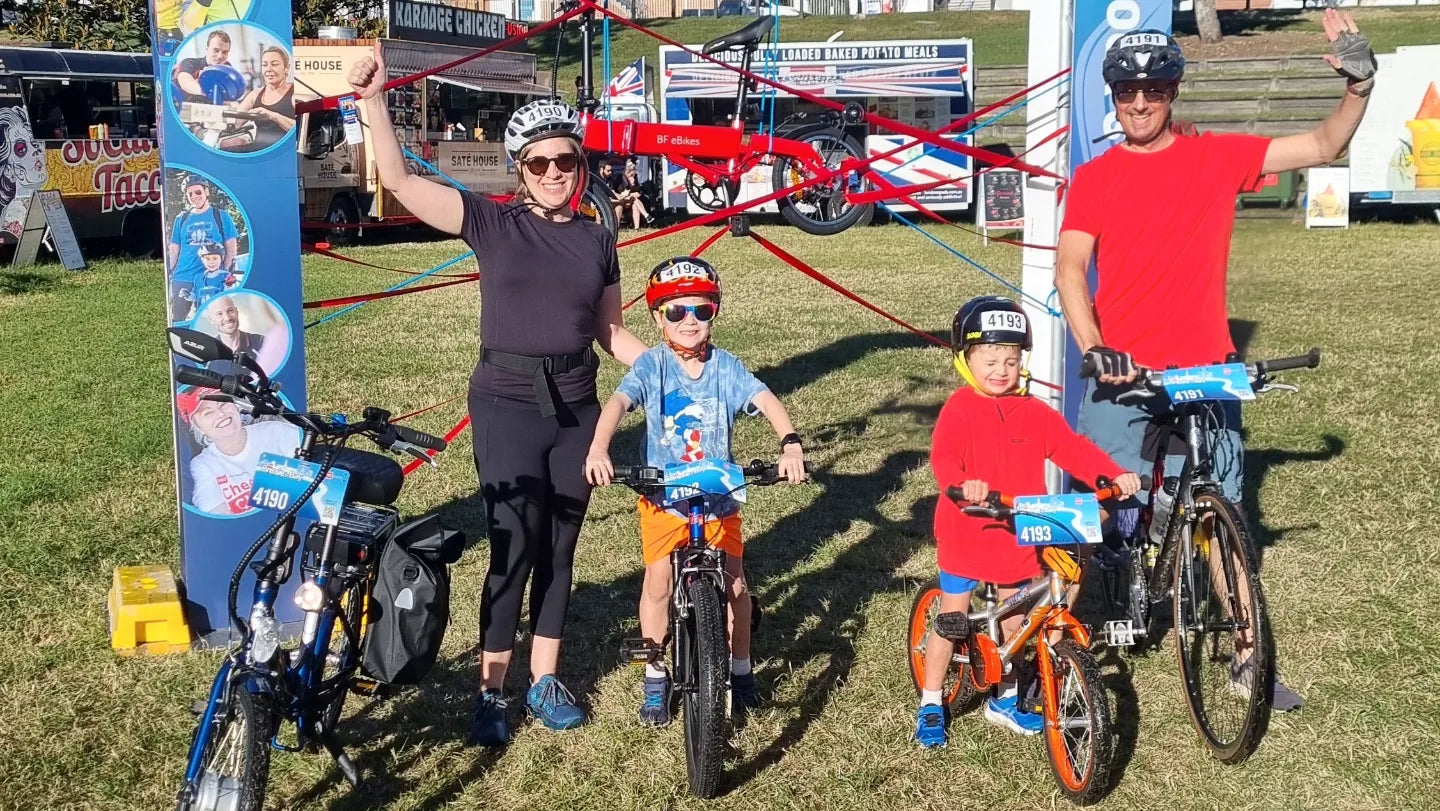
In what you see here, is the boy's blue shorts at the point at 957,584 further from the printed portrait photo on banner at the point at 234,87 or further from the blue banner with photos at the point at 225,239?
the printed portrait photo on banner at the point at 234,87

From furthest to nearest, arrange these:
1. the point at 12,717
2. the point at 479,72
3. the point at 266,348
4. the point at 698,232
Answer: the point at 479,72 < the point at 698,232 < the point at 266,348 < the point at 12,717

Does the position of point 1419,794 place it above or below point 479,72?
below

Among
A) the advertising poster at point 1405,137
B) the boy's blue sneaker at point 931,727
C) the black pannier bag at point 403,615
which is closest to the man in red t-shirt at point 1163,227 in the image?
the boy's blue sneaker at point 931,727

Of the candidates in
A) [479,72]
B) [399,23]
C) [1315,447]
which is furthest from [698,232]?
[1315,447]

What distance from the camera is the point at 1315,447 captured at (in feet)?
25.6

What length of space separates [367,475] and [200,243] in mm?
1729

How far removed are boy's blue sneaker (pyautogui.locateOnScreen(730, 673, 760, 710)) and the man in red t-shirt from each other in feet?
4.82

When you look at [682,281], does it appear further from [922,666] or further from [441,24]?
[441,24]

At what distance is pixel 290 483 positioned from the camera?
3414 mm

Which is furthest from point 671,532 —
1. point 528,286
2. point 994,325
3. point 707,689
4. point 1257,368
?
point 1257,368

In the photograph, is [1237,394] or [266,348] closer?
[1237,394]

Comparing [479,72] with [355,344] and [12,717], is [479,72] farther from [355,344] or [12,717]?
[12,717]

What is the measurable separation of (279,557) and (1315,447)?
20.6 feet

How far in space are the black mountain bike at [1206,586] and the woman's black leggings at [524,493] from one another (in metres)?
1.59
